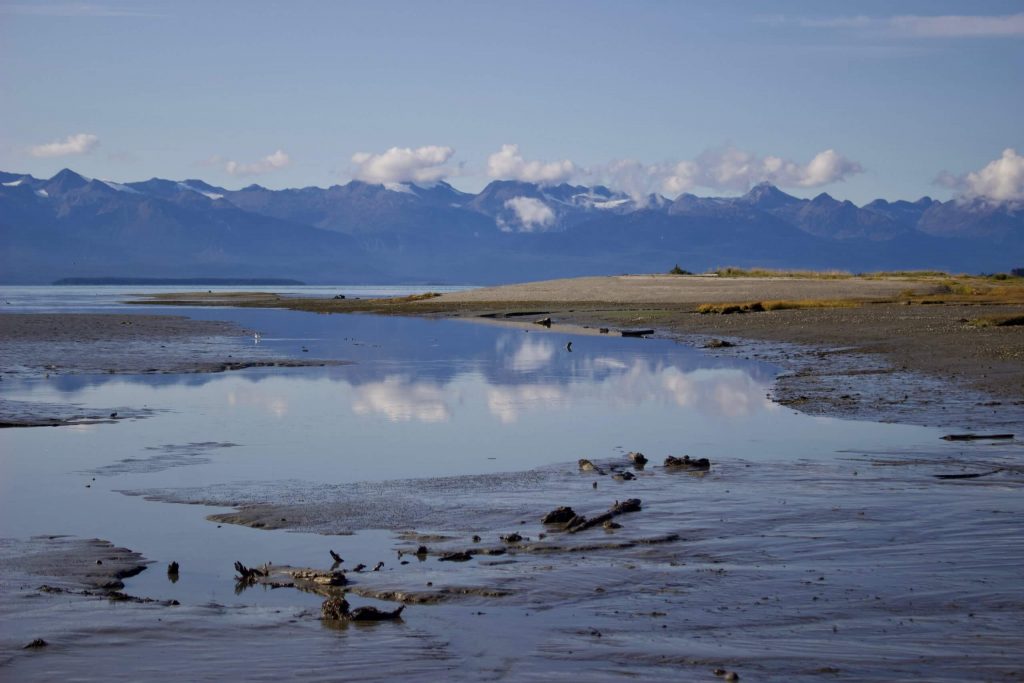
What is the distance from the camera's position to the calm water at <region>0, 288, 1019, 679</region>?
12.5m

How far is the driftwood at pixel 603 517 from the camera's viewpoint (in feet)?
42.0

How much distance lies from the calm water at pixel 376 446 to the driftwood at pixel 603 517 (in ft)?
1.28

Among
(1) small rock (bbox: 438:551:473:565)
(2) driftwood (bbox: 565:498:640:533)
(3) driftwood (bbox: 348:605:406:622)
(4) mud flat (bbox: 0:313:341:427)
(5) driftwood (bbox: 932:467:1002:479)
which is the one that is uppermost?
(4) mud flat (bbox: 0:313:341:427)

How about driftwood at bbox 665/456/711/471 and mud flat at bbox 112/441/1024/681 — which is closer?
mud flat at bbox 112/441/1024/681

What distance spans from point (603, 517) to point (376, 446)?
7.13 metres

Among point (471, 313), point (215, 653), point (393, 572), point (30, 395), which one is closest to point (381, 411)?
point (30, 395)

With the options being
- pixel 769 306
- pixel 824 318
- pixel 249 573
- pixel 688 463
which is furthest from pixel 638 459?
pixel 769 306

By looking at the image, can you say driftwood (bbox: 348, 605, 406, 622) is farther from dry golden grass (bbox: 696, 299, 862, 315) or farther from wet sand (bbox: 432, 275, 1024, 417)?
dry golden grass (bbox: 696, 299, 862, 315)

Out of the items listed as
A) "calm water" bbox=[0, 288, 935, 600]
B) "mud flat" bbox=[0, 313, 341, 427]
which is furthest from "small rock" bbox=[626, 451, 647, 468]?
"mud flat" bbox=[0, 313, 341, 427]

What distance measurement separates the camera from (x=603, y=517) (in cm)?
1309

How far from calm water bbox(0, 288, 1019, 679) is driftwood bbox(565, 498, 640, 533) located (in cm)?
39

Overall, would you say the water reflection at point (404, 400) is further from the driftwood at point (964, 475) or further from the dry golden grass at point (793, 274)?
the dry golden grass at point (793, 274)

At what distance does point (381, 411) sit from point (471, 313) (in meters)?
51.5

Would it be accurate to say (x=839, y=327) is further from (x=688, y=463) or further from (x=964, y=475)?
(x=964, y=475)
